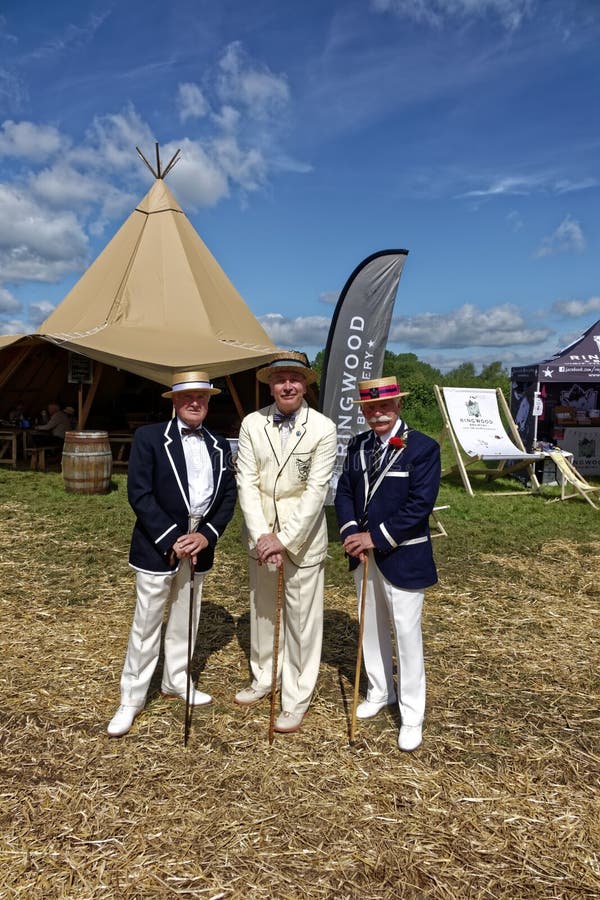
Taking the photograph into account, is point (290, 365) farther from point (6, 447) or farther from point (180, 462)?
point (6, 447)

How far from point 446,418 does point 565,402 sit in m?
3.68

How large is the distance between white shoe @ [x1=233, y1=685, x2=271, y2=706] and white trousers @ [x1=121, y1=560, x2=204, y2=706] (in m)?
0.36

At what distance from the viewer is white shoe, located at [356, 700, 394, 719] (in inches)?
129

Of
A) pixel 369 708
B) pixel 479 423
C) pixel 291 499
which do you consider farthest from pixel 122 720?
pixel 479 423

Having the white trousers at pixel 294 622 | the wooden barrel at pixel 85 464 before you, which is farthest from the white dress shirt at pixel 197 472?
the wooden barrel at pixel 85 464

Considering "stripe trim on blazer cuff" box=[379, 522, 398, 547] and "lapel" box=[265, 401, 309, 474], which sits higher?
"lapel" box=[265, 401, 309, 474]

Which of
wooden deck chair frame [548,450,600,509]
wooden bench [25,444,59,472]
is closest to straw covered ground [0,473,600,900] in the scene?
wooden deck chair frame [548,450,600,509]

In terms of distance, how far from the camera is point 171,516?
10.2 ft

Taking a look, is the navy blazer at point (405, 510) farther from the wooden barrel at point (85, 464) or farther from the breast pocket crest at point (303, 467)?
the wooden barrel at point (85, 464)

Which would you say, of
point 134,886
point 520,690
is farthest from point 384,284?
point 134,886

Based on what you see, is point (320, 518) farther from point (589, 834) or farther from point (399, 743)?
point (589, 834)

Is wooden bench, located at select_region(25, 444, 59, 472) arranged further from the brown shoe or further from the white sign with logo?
the brown shoe

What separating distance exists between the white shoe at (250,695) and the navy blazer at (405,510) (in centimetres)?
104

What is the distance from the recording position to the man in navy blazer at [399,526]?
3.00m
